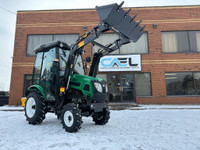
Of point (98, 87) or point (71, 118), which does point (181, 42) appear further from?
point (71, 118)

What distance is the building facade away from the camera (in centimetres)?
1130

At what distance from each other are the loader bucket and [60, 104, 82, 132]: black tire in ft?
7.96

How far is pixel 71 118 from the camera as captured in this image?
366 cm

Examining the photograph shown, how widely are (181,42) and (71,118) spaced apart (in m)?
12.4

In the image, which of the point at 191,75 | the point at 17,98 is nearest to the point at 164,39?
the point at 191,75

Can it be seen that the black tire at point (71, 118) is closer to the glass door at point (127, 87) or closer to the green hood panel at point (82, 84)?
the green hood panel at point (82, 84)

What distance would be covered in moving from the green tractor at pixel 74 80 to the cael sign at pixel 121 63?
641 centimetres

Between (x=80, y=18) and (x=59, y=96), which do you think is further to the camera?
(x=80, y=18)

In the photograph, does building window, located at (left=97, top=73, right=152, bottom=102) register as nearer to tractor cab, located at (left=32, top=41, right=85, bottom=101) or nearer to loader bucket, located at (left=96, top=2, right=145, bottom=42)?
→ tractor cab, located at (left=32, top=41, right=85, bottom=101)

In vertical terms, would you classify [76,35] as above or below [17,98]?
above

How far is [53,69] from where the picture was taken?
4.50 m

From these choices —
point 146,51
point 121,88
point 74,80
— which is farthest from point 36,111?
point 146,51

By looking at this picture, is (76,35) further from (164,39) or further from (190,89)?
(190,89)

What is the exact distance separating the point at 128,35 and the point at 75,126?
2.90 m
